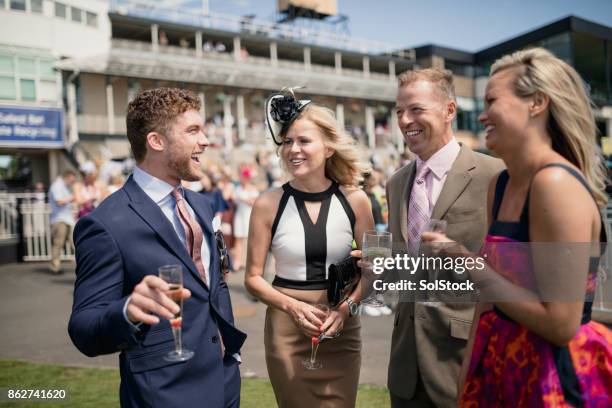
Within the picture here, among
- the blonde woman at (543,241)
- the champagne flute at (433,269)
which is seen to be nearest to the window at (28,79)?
the champagne flute at (433,269)

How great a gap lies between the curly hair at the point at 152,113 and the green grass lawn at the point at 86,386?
286 cm

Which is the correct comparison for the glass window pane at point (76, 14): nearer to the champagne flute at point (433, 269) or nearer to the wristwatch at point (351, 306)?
the wristwatch at point (351, 306)

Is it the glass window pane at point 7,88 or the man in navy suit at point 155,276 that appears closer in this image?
the man in navy suit at point 155,276

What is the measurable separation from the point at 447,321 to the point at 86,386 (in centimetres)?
388

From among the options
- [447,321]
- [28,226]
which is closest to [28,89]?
[28,226]

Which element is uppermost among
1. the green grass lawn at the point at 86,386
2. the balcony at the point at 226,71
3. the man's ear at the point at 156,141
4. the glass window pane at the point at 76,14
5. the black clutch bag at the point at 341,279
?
the glass window pane at the point at 76,14

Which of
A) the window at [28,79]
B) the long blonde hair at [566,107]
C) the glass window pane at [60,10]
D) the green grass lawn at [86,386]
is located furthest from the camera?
the glass window pane at [60,10]

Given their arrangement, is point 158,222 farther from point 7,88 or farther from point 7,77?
point 7,77

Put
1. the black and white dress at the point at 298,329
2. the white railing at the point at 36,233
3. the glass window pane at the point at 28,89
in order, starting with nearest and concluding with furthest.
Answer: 1. the black and white dress at the point at 298,329
2. the white railing at the point at 36,233
3. the glass window pane at the point at 28,89

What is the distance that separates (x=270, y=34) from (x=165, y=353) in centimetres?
4332

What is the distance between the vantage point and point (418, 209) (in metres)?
2.79

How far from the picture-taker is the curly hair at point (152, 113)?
2.37 m

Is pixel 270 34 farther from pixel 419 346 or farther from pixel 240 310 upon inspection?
pixel 419 346

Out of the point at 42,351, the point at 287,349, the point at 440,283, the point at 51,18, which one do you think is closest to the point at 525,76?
the point at 440,283
